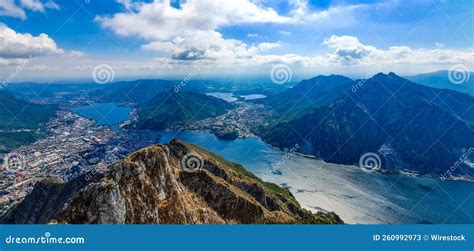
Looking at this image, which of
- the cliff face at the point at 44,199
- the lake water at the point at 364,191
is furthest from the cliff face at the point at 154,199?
the lake water at the point at 364,191

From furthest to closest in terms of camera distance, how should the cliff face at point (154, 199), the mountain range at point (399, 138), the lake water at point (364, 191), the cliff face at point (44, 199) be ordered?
the mountain range at point (399, 138)
the lake water at point (364, 191)
the cliff face at point (44, 199)
the cliff face at point (154, 199)

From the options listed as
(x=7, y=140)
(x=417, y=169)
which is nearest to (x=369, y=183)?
(x=417, y=169)

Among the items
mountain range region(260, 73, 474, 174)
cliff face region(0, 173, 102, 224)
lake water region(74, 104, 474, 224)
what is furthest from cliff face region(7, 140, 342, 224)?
mountain range region(260, 73, 474, 174)

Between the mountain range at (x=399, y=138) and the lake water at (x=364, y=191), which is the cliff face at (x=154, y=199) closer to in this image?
the lake water at (x=364, y=191)

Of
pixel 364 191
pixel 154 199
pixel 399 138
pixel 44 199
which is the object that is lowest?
pixel 364 191

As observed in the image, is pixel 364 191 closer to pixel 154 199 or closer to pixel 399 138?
pixel 399 138

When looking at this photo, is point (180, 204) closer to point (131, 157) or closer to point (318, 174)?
point (131, 157)

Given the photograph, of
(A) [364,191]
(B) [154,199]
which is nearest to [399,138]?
(A) [364,191]

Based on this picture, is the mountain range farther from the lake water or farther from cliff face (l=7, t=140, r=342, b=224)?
cliff face (l=7, t=140, r=342, b=224)
